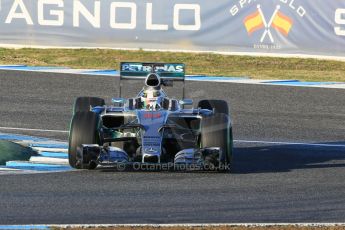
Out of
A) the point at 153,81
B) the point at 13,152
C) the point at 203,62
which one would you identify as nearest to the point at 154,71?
the point at 153,81

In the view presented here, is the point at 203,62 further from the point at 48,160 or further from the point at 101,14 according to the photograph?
the point at 48,160

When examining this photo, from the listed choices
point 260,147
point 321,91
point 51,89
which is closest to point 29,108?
point 51,89

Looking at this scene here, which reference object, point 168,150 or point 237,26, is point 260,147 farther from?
point 237,26

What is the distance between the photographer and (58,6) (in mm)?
24719

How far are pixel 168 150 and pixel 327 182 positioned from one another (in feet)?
6.61

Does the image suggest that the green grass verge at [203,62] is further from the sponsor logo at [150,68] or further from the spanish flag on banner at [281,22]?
the sponsor logo at [150,68]

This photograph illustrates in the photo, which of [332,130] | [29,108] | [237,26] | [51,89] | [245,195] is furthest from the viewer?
[237,26]

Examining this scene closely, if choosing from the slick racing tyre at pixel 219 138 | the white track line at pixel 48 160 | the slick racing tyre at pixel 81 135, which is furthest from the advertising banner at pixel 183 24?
the slick racing tyre at pixel 81 135

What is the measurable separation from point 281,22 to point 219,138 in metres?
11.8

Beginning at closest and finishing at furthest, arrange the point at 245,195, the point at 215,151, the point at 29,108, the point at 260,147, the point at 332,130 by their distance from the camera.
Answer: the point at 245,195 → the point at 215,151 → the point at 260,147 → the point at 332,130 → the point at 29,108

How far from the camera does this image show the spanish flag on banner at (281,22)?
24.1 metres

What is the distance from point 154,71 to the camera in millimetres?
14344

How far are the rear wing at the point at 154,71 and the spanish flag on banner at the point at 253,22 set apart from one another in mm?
9932

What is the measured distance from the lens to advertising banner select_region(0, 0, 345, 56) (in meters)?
24.2
